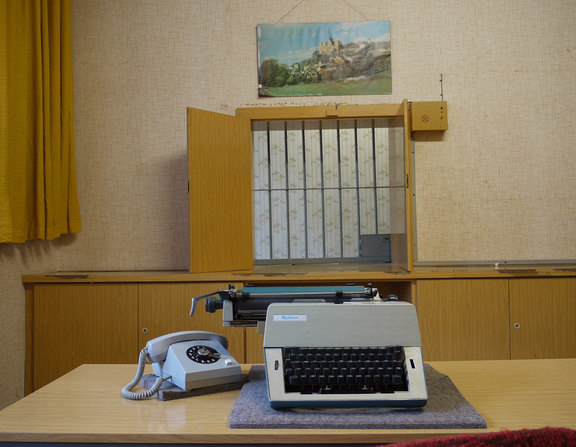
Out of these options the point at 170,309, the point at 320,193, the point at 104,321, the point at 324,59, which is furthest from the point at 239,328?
the point at 320,193

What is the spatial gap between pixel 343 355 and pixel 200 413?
14.6 inches

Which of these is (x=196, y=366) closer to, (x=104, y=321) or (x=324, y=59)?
(x=104, y=321)

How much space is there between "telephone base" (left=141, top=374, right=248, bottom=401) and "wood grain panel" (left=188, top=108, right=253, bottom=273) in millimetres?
1852

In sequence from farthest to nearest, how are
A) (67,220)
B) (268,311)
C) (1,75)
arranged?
1. (67,220)
2. (1,75)
3. (268,311)

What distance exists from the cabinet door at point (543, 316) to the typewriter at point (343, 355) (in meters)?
2.06

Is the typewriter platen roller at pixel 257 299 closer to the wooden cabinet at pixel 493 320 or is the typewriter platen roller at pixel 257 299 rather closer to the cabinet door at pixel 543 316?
the wooden cabinet at pixel 493 320

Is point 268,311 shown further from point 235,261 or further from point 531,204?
point 531,204

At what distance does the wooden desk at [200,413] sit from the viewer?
1086 millimetres

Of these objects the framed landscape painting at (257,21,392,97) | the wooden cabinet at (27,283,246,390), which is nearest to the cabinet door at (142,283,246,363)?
the wooden cabinet at (27,283,246,390)

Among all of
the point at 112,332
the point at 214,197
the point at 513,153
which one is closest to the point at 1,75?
the point at 214,197

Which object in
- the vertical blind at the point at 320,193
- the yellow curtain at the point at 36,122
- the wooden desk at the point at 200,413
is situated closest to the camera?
the wooden desk at the point at 200,413

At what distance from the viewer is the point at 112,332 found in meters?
3.24

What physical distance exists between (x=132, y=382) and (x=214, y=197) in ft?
6.75

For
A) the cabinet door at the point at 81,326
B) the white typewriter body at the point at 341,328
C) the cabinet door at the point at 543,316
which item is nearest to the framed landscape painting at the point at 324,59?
the cabinet door at the point at 543,316
